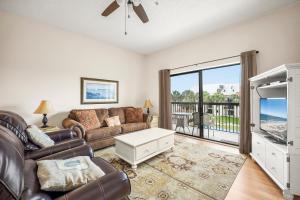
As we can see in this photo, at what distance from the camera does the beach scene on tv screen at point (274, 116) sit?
5.82 ft

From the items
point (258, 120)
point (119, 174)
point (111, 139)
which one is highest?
point (258, 120)

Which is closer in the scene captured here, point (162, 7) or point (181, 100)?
point (162, 7)

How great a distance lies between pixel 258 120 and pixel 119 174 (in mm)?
2553

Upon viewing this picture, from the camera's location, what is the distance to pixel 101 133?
9.87 ft

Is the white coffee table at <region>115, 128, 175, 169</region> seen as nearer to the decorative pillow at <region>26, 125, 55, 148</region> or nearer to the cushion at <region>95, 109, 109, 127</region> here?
the decorative pillow at <region>26, 125, 55, 148</region>

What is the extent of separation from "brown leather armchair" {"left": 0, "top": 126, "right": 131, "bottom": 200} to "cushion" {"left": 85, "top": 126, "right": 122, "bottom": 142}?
1.69 meters

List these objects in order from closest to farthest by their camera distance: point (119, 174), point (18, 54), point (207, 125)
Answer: point (119, 174)
point (18, 54)
point (207, 125)

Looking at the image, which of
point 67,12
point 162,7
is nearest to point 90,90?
point 67,12

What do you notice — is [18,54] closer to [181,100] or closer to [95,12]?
[95,12]

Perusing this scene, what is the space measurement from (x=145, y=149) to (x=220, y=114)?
2826mm

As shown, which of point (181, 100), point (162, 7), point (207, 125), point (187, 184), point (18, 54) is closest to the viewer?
point (187, 184)

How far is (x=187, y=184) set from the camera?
184 centimetres

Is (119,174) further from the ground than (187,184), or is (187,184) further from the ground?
(119,174)

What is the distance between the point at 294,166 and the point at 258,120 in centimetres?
102
